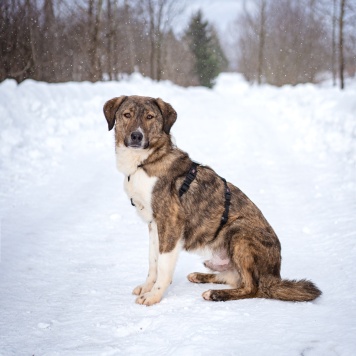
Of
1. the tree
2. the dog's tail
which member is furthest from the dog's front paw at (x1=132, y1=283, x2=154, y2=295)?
the tree

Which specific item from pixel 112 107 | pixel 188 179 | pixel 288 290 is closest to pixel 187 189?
pixel 188 179

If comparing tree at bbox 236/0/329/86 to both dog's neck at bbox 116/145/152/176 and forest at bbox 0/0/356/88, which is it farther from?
dog's neck at bbox 116/145/152/176

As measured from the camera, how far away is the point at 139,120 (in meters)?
3.92

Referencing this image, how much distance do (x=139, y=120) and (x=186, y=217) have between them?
3.64 feet

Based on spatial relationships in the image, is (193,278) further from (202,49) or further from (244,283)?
(202,49)

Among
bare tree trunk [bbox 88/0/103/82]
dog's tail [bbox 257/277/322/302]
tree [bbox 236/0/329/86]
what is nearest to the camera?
dog's tail [bbox 257/277/322/302]

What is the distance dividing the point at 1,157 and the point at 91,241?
3.65 meters

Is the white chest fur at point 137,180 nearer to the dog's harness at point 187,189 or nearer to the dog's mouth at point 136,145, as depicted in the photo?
the dog's mouth at point 136,145

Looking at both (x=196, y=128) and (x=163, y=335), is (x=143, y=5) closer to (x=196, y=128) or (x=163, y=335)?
(x=196, y=128)

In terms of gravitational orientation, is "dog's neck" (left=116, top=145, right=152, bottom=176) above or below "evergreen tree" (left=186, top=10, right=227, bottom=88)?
below

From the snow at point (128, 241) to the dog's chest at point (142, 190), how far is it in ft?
2.74

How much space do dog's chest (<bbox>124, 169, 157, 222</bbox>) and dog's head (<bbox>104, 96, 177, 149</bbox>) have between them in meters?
0.31

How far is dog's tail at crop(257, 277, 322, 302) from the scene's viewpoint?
337 cm

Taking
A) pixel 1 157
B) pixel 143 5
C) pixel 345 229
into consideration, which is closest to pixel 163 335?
pixel 345 229
